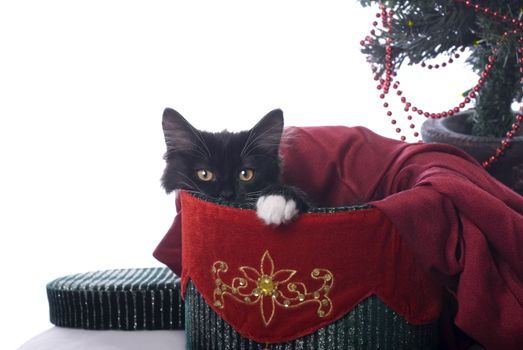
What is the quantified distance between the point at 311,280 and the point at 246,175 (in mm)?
256

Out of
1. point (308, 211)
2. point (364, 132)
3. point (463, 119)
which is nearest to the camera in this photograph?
point (308, 211)

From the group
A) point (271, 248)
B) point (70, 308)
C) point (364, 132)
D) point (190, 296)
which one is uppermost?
point (364, 132)

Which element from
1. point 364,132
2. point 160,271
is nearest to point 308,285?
point 364,132

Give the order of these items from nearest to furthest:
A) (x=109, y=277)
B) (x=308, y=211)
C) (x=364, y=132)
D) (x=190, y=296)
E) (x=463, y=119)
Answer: (x=308, y=211) → (x=190, y=296) → (x=364, y=132) → (x=109, y=277) → (x=463, y=119)

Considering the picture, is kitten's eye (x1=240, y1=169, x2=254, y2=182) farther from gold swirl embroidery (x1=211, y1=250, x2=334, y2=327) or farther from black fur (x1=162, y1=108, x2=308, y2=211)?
gold swirl embroidery (x1=211, y1=250, x2=334, y2=327)

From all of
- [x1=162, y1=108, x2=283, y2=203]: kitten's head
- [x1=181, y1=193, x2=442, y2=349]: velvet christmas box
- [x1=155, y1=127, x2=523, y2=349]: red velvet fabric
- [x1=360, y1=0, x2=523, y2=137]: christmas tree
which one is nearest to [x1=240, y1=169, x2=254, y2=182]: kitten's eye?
[x1=162, y1=108, x2=283, y2=203]: kitten's head

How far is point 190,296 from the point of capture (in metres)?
1.11

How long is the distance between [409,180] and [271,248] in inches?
13.0

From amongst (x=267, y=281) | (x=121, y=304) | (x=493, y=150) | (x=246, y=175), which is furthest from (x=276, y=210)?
(x=493, y=150)

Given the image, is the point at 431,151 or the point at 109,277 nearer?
the point at 431,151

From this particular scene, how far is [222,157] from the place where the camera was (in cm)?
115

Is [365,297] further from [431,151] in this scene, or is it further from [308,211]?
[431,151]

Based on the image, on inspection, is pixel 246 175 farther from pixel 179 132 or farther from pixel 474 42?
pixel 474 42

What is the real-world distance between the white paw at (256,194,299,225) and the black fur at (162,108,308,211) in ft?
0.50
